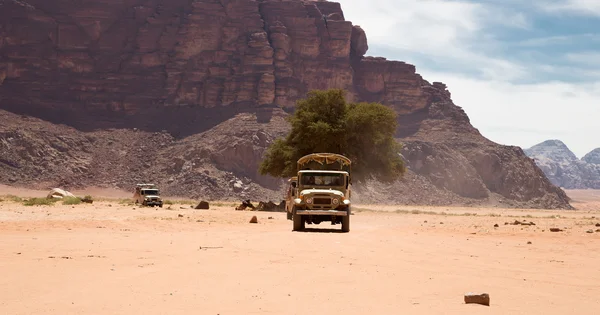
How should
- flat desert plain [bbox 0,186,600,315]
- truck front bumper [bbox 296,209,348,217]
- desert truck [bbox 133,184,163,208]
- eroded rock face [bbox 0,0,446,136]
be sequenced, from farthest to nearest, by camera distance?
1. eroded rock face [bbox 0,0,446,136]
2. desert truck [bbox 133,184,163,208]
3. truck front bumper [bbox 296,209,348,217]
4. flat desert plain [bbox 0,186,600,315]

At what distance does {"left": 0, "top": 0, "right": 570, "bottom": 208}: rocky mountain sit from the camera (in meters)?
124

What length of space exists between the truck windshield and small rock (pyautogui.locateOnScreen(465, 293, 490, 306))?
20485mm

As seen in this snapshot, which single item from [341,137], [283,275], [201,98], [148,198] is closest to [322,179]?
[283,275]

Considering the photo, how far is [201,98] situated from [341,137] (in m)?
86.8

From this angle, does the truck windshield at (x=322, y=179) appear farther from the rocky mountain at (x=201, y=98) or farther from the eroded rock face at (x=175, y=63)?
the eroded rock face at (x=175, y=63)

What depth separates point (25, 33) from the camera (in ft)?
497

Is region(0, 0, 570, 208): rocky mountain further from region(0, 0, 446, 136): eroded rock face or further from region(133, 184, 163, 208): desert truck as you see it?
region(133, 184, 163, 208): desert truck

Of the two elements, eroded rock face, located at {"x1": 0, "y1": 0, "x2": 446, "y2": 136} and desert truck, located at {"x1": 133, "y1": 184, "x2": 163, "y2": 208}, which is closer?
Result: desert truck, located at {"x1": 133, "y1": 184, "x2": 163, "y2": 208}

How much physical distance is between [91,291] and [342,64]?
6061 inches

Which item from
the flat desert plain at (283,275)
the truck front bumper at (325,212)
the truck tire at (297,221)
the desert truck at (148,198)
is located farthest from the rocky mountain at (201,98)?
the flat desert plain at (283,275)

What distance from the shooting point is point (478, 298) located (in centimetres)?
1088

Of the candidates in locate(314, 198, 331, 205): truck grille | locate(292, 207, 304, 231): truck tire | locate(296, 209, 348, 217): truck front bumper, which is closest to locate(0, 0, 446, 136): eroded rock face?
locate(292, 207, 304, 231): truck tire

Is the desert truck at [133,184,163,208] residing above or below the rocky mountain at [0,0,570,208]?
below

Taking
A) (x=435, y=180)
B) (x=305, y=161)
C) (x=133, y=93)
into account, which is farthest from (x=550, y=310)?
(x=133, y=93)
